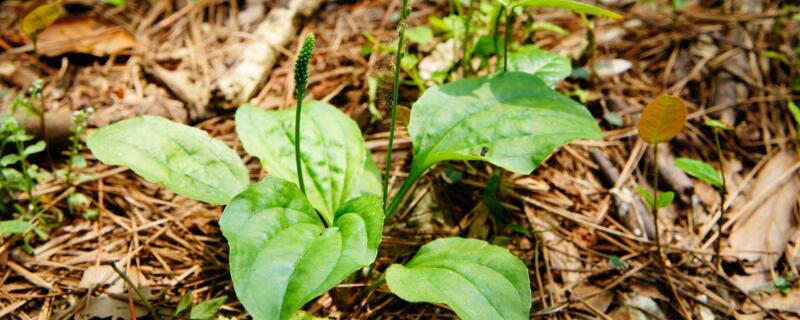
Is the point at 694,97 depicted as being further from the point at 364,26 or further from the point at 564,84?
the point at 364,26

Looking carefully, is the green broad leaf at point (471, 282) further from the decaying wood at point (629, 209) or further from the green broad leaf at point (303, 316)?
the decaying wood at point (629, 209)

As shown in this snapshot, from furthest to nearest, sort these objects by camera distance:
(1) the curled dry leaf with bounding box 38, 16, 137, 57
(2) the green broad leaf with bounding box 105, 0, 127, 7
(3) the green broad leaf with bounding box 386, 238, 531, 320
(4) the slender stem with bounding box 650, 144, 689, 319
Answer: (2) the green broad leaf with bounding box 105, 0, 127, 7 → (1) the curled dry leaf with bounding box 38, 16, 137, 57 → (4) the slender stem with bounding box 650, 144, 689, 319 → (3) the green broad leaf with bounding box 386, 238, 531, 320

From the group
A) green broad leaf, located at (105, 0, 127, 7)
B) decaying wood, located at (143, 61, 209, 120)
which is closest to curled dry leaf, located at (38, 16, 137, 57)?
green broad leaf, located at (105, 0, 127, 7)

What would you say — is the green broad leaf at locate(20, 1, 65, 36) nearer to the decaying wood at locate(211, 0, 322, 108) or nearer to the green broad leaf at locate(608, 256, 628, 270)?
the decaying wood at locate(211, 0, 322, 108)

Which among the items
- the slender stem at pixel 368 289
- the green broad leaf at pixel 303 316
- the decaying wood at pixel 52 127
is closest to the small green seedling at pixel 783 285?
the slender stem at pixel 368 289

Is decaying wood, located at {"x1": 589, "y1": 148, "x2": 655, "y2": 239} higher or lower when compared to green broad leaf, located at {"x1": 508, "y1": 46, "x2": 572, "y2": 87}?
lower

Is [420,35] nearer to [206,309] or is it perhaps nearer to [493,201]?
[493,201]
